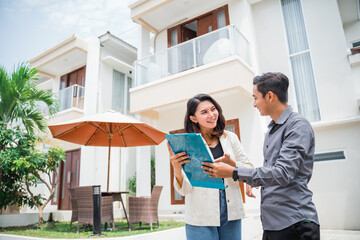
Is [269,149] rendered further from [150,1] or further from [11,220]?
[150,1]

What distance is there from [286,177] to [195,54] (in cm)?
660

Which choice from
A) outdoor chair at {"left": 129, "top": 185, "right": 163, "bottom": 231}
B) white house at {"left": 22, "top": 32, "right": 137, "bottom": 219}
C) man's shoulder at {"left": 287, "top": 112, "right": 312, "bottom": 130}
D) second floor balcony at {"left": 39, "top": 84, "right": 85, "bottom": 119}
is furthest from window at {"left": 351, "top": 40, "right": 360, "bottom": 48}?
second floor balcony at {"left": 39, "top": 84, "right": 85, "bottom": 119}

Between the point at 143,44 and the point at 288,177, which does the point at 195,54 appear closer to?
the point at 143,44

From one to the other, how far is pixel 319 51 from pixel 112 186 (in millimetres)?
8740

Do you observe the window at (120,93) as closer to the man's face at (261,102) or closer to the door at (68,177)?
the door at (68,177)

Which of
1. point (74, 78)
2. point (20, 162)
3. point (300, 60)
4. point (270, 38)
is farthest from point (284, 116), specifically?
point (74, 78)

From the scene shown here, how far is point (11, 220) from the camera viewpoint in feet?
22.0

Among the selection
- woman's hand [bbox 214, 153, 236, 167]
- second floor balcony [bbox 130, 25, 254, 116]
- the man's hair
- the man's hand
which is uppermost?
second floor balcony [bbox 130, 25, 254, 116]

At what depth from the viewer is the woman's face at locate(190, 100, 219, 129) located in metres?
2.00

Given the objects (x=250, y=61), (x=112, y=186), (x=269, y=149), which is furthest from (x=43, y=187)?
(x=269, y=149)

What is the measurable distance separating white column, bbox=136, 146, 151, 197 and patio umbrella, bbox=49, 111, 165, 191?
2.40 m

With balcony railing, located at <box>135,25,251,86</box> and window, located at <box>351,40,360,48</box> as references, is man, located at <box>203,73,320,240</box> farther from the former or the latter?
window, located at <box>351,40,360,48</box>

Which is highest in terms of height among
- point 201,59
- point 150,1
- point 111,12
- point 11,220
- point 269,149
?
point 111,12

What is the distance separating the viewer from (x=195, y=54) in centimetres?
759
